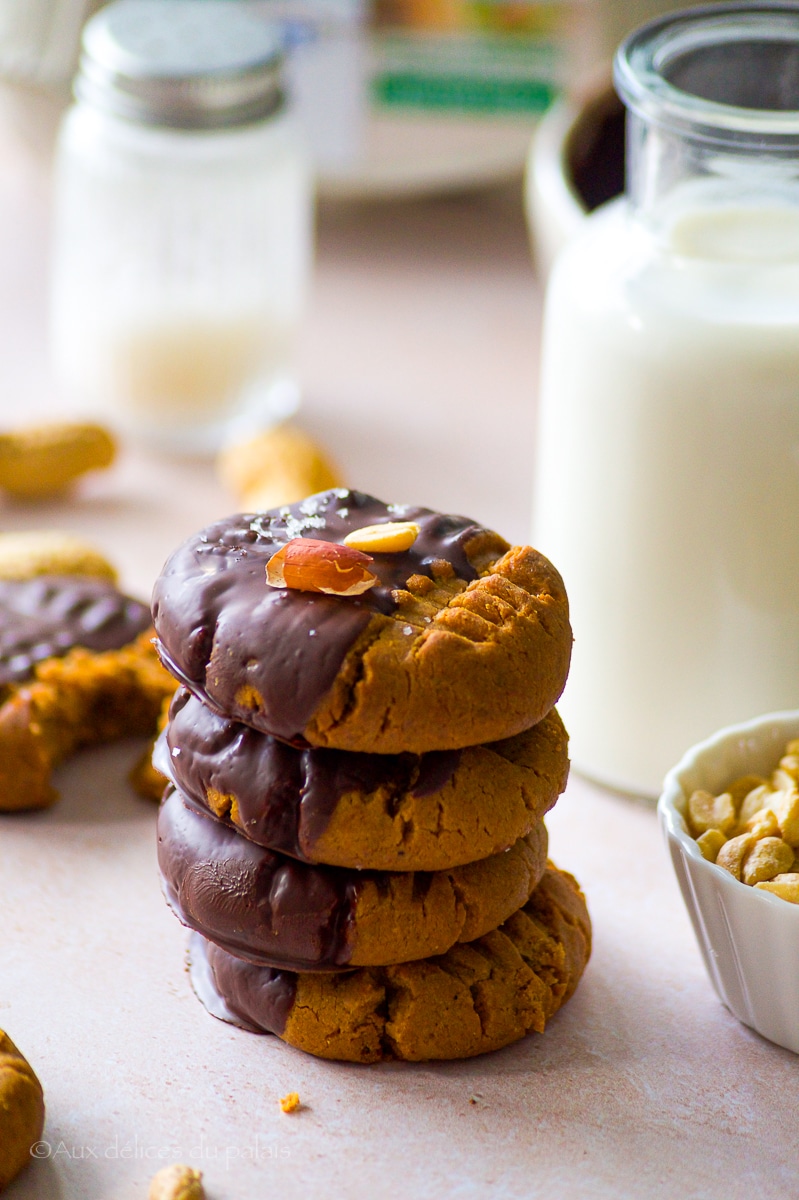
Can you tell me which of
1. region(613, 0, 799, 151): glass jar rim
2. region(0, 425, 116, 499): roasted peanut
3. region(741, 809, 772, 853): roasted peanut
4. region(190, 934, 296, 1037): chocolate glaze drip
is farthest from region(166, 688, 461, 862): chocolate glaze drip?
region(0, 425, 116, 499): roasted peanut

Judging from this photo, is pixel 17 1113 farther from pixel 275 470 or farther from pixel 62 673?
pixel 275 470

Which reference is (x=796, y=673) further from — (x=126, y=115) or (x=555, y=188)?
(x=126, y=115)

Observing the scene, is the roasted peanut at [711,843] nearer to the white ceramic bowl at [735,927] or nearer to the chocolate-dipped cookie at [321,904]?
the white ceramic bowl at [735,927]

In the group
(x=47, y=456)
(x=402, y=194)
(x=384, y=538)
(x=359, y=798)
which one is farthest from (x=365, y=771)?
(x=402, y=194)

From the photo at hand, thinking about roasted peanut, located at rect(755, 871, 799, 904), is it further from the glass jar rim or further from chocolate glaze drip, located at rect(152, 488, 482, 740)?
the glass jar rim

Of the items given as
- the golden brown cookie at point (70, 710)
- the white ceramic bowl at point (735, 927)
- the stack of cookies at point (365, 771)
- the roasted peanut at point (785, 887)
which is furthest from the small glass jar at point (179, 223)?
the roasted peanut at point (785, 887)

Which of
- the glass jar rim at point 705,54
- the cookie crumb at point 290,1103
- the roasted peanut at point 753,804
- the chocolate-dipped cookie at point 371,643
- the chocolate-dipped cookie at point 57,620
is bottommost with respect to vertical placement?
the cookie crumb at point 290,1103
